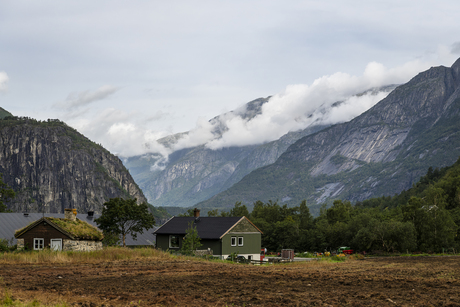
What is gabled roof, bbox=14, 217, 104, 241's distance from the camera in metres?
45.4

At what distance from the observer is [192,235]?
6050 cm

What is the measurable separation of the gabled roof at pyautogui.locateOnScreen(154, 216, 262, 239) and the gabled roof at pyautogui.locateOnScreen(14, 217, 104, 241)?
23234 mm

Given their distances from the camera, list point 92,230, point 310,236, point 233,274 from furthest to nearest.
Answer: point 310,236, point 92,230, point 233,274

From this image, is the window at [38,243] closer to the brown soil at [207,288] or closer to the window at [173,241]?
the brown soil at [207,288]

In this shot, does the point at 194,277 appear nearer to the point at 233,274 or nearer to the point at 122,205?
the point at 233,274

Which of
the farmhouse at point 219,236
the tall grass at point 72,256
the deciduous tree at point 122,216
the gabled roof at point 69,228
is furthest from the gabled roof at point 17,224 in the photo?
the tall grass at point 72,256

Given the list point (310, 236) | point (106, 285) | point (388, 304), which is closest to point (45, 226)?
point (106, 285)

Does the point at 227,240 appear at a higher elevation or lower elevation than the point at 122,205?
lower

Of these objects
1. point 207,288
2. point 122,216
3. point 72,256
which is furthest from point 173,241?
point 207,288

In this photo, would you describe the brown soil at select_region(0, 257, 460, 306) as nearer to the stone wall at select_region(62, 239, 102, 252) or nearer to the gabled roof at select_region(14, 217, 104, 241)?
the stone wall at select_region(62, 239, 102, 252)

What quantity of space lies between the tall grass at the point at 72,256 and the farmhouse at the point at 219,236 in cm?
2403

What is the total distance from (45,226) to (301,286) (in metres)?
28.6

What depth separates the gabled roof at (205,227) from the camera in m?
70.4

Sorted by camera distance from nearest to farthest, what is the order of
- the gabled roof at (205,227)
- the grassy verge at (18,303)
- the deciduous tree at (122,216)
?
1. the grassy verge at (18,303)
2. the deciduous tree at (122,216)
3. the gabled roof at (205,227)
